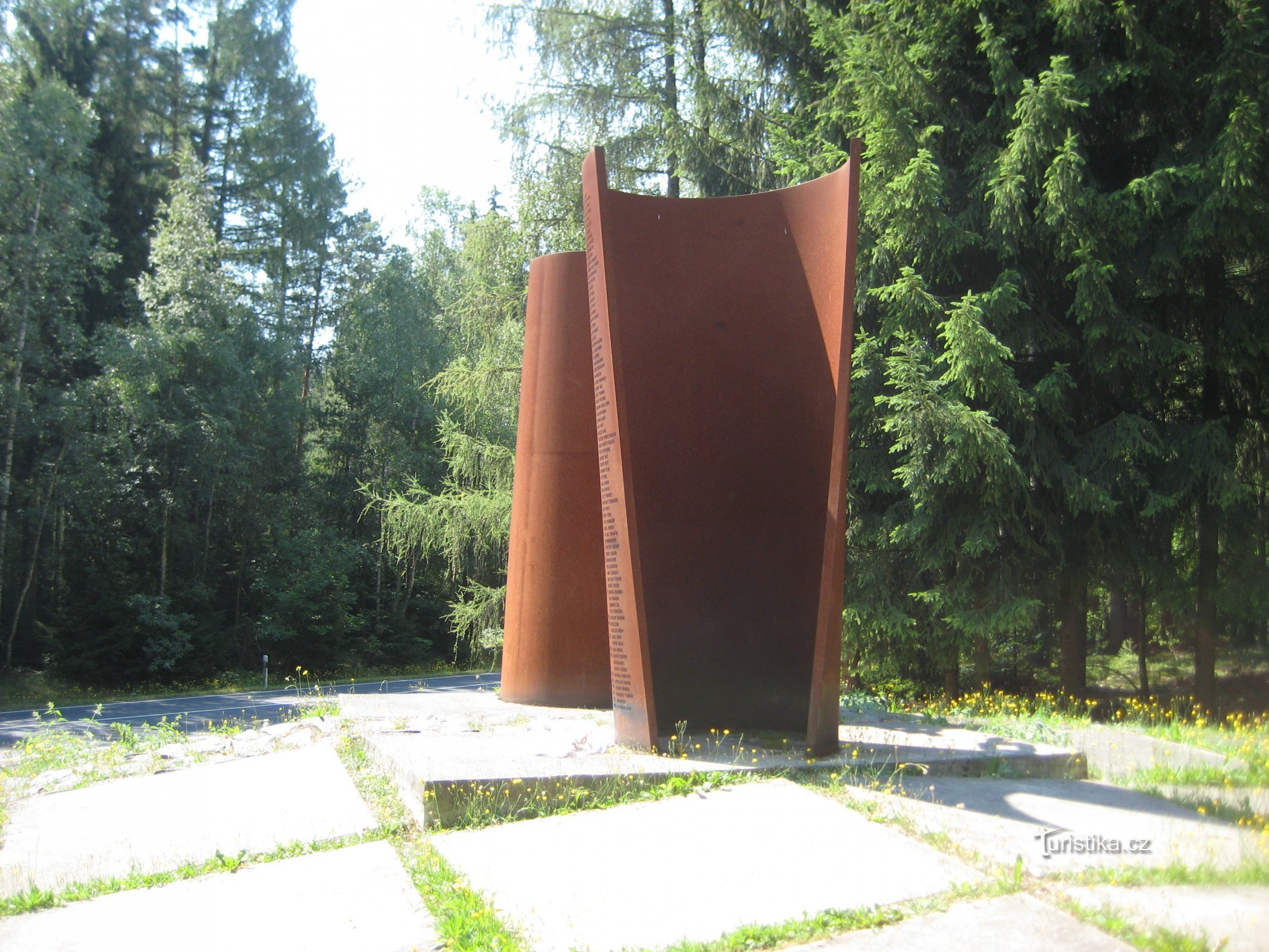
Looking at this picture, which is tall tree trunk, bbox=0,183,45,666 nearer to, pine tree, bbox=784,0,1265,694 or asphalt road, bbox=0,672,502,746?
asphalt road, bbox=0,672,502,746

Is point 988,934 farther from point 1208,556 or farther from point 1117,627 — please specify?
point 1117,627

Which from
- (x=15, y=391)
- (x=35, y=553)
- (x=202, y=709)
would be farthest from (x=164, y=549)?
(x=202, y=709)

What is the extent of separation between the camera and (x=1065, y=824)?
425 centimetres

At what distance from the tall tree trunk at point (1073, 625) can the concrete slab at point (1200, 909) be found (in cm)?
653

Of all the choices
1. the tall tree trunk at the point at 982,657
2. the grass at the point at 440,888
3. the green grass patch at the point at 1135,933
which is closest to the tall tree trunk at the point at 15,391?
the grass at the point at 440,888

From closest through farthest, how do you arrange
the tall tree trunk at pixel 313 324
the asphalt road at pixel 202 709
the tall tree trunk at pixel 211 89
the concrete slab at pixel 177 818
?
the concrete slab at pixel 177 818 → the asphalt road at pixel 202 709 → the tall tree trunk at pixel 211 89 → the tall tree trunk at pixel 313 324

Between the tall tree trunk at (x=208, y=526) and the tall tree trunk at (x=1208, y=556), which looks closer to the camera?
the tall tree trunk at (x=1208, y=556)

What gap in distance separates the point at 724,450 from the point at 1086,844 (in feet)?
11.1

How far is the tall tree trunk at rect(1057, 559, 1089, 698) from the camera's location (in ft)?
30.9

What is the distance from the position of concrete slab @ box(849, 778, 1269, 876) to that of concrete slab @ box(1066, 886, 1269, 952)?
0.21 meters

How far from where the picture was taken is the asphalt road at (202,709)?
1356 cm

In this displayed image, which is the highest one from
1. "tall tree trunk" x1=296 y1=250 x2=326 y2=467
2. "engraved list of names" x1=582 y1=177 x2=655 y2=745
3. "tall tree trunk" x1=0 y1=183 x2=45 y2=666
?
"tall tree trunk" x1=296 y1=250 x2=326 y2=467

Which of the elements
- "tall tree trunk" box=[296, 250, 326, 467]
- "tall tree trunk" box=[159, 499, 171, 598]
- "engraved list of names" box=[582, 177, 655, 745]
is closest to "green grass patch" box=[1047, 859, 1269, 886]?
"engraved list of names" box=[582, 177, 655, 745]

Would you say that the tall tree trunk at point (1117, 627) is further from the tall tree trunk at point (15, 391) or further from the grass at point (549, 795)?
the tall tree trunk at point (15, 391)
